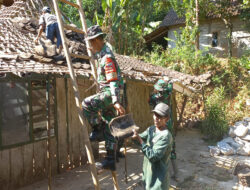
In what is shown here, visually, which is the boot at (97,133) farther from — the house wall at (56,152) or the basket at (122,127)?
the house wall at (56,152)

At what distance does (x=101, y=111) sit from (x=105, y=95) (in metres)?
0.32

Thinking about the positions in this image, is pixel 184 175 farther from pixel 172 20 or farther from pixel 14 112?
pixel 172 20

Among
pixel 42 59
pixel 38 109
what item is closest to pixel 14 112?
pixel 38 109

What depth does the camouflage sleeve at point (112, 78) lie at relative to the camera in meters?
2.74

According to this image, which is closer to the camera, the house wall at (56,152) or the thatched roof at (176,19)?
the house wall at (56,152)

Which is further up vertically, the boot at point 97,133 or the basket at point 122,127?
the basket at point 122,127

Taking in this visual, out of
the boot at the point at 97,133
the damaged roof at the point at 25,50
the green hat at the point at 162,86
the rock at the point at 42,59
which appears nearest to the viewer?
the boot at the point at 97,133

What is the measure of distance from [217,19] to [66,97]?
15.6 meters

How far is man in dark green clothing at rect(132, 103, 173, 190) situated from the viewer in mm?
2617

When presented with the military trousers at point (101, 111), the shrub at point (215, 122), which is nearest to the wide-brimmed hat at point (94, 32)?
the military trousers at point (101, 111)

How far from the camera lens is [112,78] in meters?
2.79

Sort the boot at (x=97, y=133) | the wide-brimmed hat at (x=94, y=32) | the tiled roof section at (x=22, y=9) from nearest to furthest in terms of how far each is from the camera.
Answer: the wide-brimmed hat at (x=94, y=32)
the boot at (x=97, y=133)
the tiled roof section at (x=22, y=9)

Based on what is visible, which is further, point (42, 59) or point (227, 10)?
point (227, 10)

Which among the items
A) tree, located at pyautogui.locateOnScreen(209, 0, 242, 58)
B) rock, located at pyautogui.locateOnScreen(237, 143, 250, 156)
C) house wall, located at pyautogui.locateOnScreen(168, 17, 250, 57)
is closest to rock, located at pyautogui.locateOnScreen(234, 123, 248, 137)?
rock, located at pyautogui.locateOnScreen(237, 143, 250, 156)
